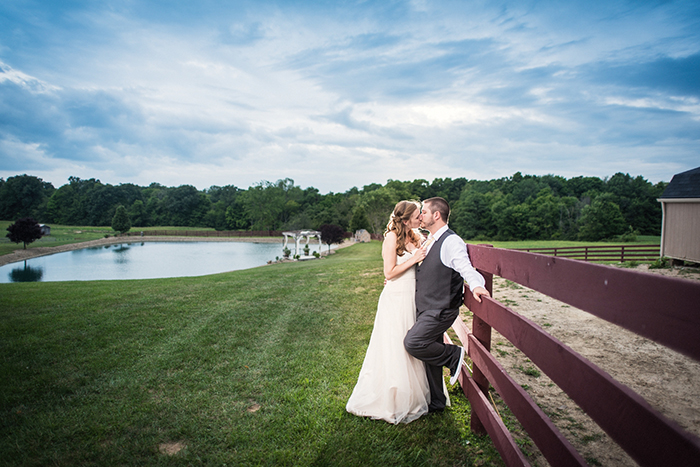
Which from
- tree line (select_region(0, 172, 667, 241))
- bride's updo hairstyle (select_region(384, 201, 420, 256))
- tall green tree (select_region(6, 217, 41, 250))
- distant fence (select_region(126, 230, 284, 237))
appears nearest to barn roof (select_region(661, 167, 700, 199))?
bride's updo hairstyle (select_region(384, 201, 420, 256))

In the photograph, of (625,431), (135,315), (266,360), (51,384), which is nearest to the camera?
(625,431)

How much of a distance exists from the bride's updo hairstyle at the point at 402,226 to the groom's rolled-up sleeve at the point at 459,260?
0.65 meters

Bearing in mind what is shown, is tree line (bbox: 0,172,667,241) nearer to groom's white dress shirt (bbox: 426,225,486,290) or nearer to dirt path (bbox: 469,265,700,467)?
dirt path (bbox: 469,265,700,467)

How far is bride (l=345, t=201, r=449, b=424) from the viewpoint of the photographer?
2.99m

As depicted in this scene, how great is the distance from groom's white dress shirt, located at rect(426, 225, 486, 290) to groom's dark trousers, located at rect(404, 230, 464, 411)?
0.06 meters

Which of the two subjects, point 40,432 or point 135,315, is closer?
point 40,432

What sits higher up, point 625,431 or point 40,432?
point 625,431

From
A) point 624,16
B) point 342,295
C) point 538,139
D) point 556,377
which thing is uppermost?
point 538,139

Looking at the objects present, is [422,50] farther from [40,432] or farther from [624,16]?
[40,432]

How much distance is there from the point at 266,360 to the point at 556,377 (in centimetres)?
395

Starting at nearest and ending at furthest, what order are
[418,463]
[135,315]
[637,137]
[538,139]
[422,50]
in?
[418,463] < [135,315] < [422,50] < [637,137] < [538,139]

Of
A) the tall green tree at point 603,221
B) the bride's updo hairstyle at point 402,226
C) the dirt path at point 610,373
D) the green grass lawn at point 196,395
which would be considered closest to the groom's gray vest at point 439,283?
the bride's updo hairstyle at point 402,226

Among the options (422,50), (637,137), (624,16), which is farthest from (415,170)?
(624,16)

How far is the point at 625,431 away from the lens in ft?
3.10
